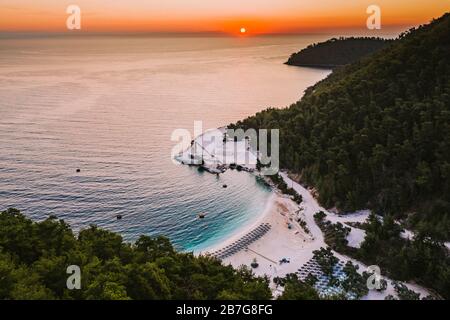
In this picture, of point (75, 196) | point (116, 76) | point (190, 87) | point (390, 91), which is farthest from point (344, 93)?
point (116, 76)

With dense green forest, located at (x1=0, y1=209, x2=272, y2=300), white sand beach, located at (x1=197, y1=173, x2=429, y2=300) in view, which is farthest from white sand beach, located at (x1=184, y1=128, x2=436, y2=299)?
dense green forest, located at (x1=0, y1=209, x2=272, y2=300)

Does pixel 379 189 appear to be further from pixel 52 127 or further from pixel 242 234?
pixel 52 127

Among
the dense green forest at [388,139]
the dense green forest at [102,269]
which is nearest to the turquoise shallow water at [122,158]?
the dense green forest at [388,139]

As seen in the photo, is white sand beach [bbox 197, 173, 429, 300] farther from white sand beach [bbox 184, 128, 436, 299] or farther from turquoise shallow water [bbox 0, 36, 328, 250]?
turquoise shallow water [bbox 0, 36, 328, 250]

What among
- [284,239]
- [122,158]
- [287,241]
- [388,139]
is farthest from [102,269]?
[122,158]

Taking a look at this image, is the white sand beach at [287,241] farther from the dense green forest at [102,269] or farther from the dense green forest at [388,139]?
the dense green forest at [102,269]

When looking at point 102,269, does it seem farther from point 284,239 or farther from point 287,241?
point 284,239
